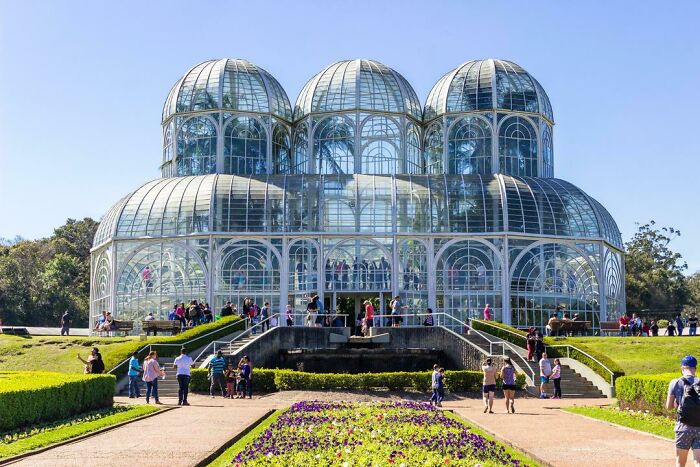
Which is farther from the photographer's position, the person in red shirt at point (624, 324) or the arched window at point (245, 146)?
the arched window at point (245, 146)

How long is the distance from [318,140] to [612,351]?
23.3m

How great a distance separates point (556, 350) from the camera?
36.3 meters

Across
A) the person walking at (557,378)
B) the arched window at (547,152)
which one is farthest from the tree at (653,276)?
the person walking at (557,378)

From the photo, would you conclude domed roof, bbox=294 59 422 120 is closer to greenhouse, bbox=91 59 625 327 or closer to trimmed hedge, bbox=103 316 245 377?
greenhouse, bbox=91 59 625 327

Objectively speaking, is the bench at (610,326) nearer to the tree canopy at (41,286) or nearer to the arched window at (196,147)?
the arched window at (196,147)

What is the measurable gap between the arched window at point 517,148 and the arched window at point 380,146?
603cm

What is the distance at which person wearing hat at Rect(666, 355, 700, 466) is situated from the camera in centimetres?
1258

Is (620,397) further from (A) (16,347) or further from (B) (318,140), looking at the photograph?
(B) (318,140)

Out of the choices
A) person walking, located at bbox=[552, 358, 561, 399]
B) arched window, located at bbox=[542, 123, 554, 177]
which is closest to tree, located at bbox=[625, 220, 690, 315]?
arched window, located at bbox=[542, 123, 554, 177]

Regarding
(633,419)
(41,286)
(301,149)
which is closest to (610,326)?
(301,149)

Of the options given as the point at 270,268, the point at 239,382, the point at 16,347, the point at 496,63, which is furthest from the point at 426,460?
the point at 496,63

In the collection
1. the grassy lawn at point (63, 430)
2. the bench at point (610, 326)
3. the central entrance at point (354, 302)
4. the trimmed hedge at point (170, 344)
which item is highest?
the central entrance at point (354, 302)

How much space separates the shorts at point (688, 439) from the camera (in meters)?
12.6

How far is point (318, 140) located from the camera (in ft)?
183
